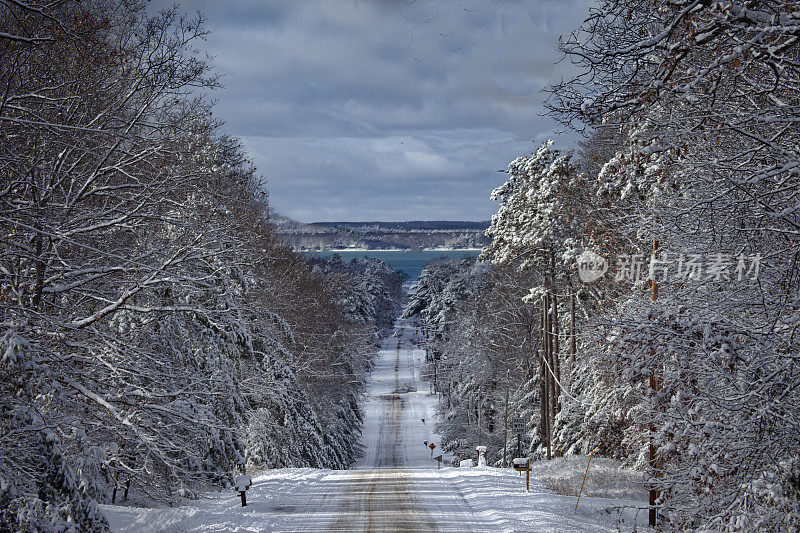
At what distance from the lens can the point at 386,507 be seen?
46.6 feet

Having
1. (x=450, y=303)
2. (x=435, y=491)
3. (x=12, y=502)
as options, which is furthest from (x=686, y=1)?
(x=450, y=303)

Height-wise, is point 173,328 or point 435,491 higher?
point 173,328

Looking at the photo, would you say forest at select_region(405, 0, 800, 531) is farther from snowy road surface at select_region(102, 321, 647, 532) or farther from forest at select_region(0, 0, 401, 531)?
forest at select_region(0, 0, 401, 531)

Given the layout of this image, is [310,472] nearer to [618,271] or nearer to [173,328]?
[173,328]

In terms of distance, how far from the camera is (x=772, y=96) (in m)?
7.07

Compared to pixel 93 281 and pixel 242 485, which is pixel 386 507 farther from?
pixel 93 281

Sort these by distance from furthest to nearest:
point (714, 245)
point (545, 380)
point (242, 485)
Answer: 1. point (545, 380)
2. point (242, 485)
3. point (714, 245)

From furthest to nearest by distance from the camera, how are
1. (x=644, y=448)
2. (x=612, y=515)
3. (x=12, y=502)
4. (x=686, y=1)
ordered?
(x=612, y=515) < (x=644, y=448) < (x=12, y=502) < (x=686, y=1)

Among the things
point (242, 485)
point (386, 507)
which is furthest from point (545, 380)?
point (242, 485)

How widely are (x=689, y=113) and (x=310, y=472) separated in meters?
17.2

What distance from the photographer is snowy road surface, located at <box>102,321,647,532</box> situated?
11.8 m

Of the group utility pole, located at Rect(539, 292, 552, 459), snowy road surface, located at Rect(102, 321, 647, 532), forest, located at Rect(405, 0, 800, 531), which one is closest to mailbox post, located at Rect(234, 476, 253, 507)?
snowy road surface, located at Rect(102, 321, 647, 532)

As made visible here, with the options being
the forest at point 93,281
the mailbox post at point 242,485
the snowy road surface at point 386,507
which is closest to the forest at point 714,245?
the snowy road surface at point 386,507

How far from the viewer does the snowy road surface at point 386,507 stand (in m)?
11.8
